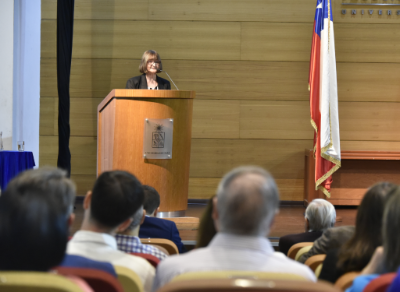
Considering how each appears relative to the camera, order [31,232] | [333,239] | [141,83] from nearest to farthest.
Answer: [31,232] < [333,239] < [141,83]

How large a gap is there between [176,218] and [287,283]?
10.5 ft

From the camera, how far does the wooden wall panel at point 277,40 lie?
21.4 feet

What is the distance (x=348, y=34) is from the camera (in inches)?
257

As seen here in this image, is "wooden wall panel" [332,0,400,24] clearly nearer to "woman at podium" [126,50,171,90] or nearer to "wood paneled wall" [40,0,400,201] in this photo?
"wood paneled wall" [40,0,400,201]

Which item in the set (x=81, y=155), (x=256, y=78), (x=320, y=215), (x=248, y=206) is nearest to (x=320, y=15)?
(x=256, y=78)

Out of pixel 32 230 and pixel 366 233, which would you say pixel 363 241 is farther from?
pixel 32 230

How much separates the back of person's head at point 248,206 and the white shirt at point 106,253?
44cm

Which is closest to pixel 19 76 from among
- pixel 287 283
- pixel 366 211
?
pixel 366 211

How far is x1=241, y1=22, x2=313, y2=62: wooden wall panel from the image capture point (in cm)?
652

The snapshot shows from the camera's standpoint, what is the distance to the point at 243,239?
1415 millimetres

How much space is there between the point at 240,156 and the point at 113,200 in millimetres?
4780

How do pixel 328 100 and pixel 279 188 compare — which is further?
pixel 279 188

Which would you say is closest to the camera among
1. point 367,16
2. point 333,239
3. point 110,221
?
point 110,221

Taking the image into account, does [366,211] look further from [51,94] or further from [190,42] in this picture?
[51,94]
